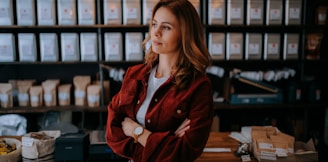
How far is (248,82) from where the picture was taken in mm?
3479

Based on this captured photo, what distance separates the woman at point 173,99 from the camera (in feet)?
4.05

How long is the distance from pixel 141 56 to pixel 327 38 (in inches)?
87.5

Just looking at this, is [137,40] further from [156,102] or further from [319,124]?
[319,124]

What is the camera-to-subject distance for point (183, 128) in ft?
4.14

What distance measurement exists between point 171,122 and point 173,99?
91mm

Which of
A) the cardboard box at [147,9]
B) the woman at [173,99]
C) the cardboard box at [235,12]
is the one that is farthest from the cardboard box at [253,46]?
the woman at [173,99]

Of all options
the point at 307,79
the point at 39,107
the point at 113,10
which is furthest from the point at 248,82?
the point at 39,107

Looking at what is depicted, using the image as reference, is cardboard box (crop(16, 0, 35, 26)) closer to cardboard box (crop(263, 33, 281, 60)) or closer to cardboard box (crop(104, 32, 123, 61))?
cardboard box (crop(104, 32, 123, 61))

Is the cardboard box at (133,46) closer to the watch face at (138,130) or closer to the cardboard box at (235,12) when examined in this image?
the cardboard box at (235,12)

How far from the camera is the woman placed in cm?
124

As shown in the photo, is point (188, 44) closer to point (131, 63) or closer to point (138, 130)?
point (138, 130)

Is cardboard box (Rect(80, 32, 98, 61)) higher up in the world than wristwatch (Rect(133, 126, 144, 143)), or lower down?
higher up

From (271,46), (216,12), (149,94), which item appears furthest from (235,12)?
(149,94)

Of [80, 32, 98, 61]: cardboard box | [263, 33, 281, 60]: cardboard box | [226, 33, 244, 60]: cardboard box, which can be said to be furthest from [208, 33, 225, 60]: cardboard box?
[80, 32, 98, 61]: cardboard box
